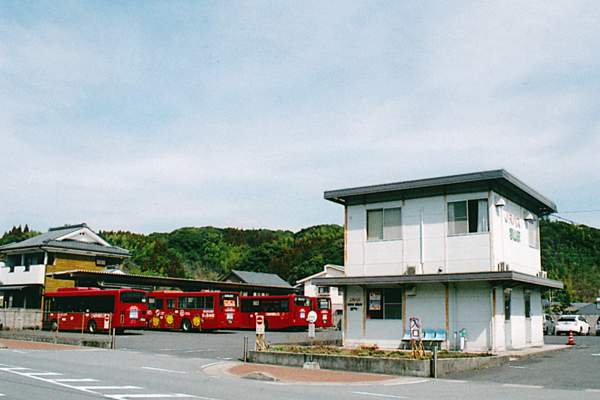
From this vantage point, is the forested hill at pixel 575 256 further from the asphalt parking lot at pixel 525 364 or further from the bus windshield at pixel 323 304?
the asphalt parking lot at pixel 525 364

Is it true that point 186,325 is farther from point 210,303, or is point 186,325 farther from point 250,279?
point 250,279

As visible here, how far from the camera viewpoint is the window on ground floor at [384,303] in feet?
81.5

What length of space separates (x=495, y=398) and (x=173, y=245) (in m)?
131

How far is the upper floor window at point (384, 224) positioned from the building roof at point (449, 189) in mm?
562

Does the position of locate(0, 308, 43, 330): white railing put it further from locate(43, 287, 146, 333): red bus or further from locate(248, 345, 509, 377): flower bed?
locate(248, 345, 509, 377): flower bed

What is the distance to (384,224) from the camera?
25656mm

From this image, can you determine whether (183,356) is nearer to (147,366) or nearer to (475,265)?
(147,366)

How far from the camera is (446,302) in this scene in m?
23.5

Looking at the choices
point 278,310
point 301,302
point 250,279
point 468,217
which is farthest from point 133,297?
point 250,279

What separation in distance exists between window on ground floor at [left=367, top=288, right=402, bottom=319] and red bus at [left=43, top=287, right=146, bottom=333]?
16.9 meters

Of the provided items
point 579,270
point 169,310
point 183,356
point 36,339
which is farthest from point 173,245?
point 183,356

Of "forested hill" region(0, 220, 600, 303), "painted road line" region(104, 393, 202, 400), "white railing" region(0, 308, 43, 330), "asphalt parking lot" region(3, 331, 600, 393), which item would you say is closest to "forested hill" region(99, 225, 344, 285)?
"forested hill" region(0, 220, 600, 303)

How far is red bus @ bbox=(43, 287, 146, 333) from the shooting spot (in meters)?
35.8

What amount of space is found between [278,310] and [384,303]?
1892cm
